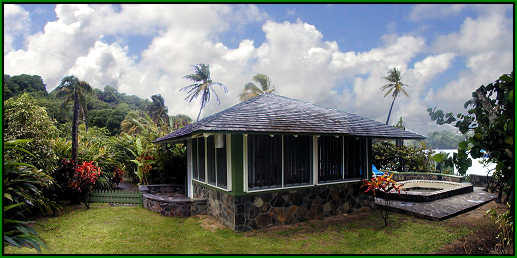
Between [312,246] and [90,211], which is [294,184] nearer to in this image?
[312,246]

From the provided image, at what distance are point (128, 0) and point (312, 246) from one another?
17.1 feet

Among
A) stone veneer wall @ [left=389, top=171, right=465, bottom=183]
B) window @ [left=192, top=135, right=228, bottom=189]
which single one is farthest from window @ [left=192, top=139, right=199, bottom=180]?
stone veneer wall @ [left=389, top=171, right=465, bottom=183]

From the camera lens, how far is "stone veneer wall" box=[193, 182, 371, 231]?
6.49 metres

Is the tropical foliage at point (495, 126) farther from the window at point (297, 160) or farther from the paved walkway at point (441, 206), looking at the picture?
the paved walkway at point (441, 206)

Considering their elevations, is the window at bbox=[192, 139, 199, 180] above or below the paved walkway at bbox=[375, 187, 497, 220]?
above

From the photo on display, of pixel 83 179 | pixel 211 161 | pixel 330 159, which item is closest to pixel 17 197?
pixel 83 179

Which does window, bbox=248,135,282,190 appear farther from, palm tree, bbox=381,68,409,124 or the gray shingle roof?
palm tree, bbox=381,68,409,124

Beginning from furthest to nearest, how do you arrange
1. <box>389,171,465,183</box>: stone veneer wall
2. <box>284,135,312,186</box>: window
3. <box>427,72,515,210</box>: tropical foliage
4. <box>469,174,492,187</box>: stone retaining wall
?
<box>469,174,492,187</box>: stone retaining wall
<box>389,171,465,183</box>: stone veneer wall
<box>284,135,312,186</box>: window
<box>427,72,515,210</box>: tropical foliage

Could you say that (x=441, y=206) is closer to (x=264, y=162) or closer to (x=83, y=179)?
(x=264, y=162)

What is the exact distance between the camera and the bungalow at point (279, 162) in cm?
645

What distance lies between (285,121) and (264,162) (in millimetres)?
1173

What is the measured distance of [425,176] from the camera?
1399 cm

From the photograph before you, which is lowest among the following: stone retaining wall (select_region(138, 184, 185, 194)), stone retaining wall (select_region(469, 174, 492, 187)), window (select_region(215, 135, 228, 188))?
stone retaining wall (select_region(469, 174, 492, 187))

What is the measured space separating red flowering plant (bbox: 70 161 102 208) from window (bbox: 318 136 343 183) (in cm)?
708
